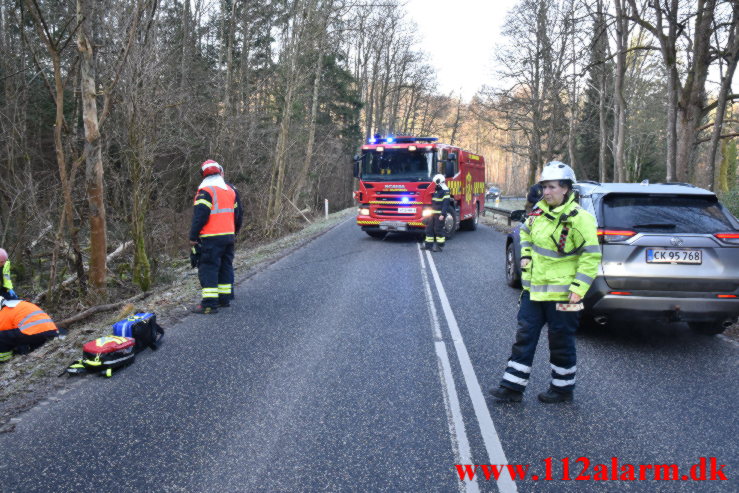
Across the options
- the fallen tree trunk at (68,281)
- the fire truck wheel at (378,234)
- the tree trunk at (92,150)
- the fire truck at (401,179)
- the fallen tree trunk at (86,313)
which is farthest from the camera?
the fire truck wheel at (378,234)

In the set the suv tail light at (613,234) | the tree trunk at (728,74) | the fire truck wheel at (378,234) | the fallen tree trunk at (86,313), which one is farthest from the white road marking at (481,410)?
the fire truck wheel at (378,234)

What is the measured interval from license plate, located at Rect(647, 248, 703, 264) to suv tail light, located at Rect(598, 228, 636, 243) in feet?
0.80

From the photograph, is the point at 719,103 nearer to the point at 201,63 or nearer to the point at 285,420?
the point at 285,420

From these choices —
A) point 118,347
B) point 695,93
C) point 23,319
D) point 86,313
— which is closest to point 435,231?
point 695,93

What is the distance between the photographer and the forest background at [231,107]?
10.2m

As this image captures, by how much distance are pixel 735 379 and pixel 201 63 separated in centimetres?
2302

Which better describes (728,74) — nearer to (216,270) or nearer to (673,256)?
(673,256)

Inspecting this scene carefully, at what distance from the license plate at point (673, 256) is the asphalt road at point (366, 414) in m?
0.99

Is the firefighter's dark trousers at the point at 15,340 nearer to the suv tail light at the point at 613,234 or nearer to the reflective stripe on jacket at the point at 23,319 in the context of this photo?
the reflective stripe on jacket at the point at 23,319

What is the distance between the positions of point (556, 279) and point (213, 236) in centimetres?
478

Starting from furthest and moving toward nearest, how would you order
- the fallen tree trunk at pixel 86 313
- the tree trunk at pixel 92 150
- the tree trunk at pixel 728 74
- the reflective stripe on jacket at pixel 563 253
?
the tree trunk at pixel 728 74 → the tree trunk at pixel 92 150 → the fallen tree trunk at pixel 86 313 → the reflective stripe on jacket at pixel 563 253

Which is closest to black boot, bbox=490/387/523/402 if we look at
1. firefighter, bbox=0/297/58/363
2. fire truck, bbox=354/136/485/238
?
firefighter, bbox=0/297/58/363

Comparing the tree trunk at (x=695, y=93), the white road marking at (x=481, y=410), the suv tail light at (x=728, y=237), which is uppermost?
the tree trunk at (x=695, y=93)

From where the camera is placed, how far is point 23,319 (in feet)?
21.3
